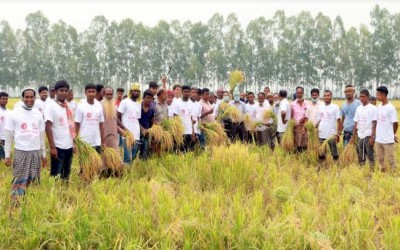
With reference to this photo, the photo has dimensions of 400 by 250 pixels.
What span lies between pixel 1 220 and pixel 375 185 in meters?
4.46

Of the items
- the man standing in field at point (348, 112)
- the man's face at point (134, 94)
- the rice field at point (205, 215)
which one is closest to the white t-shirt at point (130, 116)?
the man's face at point (134, 94)

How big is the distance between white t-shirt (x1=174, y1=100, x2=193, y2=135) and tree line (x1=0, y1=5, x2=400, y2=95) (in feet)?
136

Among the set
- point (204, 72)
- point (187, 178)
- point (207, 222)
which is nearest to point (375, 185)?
point (187, 178)

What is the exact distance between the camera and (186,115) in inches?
268

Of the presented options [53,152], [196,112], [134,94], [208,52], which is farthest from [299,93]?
[208,52]

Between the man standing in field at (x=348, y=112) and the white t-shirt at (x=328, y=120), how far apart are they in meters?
0.27

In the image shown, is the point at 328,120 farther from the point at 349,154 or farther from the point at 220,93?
the point at 220,93

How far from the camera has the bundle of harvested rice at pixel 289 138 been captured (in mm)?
7086

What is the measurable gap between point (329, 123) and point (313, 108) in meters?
0.50

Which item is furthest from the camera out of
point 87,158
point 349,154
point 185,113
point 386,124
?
point 185,113

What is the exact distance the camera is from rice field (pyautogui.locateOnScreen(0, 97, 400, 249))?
3141 millimetres

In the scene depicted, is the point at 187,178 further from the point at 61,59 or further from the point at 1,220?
the point at 61,59

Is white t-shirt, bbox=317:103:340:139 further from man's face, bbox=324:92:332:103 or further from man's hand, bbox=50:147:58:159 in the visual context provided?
man's hand, bbox=50:147:58:159

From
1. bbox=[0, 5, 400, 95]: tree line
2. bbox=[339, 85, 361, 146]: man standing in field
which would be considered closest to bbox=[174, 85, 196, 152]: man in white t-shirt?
bbox=[339, 85, 361, 146]: man standing in field
